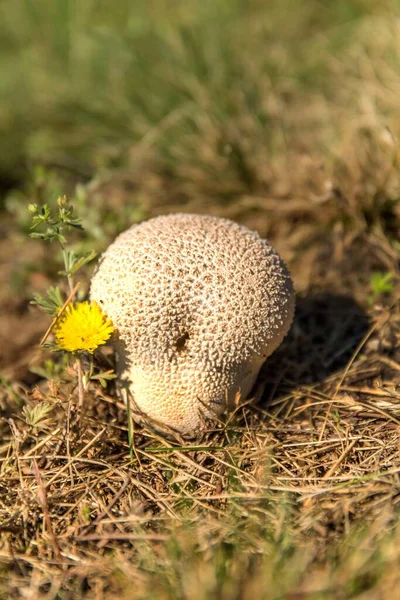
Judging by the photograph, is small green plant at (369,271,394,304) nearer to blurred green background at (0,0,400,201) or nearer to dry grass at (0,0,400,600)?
dry grass at (0,0,400,600)

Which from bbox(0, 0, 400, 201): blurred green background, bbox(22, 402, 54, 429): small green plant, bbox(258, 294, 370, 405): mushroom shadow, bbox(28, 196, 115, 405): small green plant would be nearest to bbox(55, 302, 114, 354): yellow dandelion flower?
bbox(28, 196, 115, 405): small green plant

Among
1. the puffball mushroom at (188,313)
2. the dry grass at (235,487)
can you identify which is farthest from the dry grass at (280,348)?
the puffball mushroom at (188,313)

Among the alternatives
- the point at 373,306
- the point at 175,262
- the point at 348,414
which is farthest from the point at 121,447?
the point at 373,306

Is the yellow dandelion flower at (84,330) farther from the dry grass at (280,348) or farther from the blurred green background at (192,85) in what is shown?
the blurred green background at (192,85)

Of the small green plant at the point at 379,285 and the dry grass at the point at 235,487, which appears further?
the small green plant at the point at 379,285

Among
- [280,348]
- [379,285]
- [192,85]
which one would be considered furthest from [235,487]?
[192,85]

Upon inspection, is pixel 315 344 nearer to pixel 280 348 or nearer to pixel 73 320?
pixel 280 348
